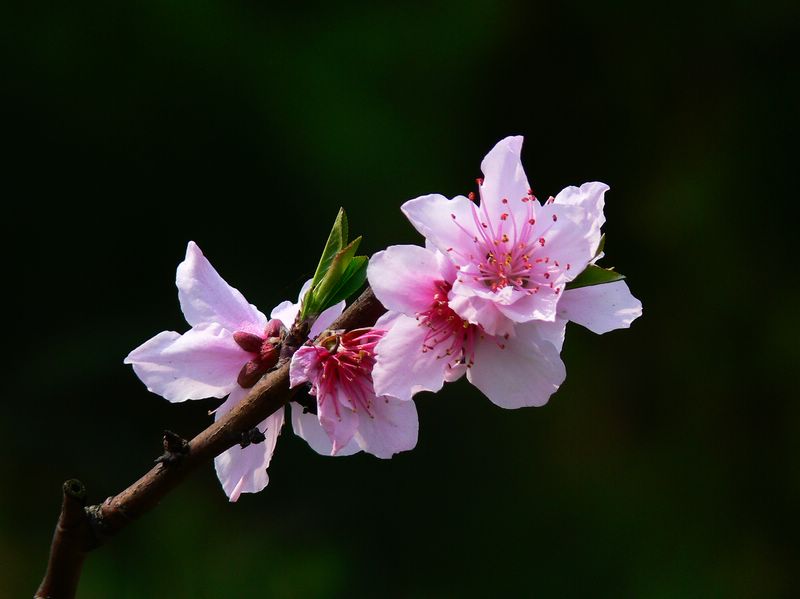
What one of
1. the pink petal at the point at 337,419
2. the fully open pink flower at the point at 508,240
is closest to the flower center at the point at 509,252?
the fully open pink flower at the point at 508,240

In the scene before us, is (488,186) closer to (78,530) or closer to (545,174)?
(78,530)

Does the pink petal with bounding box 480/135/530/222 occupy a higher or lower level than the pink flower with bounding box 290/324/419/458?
higher

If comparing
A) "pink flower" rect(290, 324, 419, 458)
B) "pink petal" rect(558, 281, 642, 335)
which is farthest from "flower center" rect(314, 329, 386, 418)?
"pink petal" rect(558, 281, 642, 335)

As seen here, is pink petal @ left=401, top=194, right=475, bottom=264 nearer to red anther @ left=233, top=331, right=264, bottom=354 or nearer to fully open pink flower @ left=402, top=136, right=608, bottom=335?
fully open pink flower @ left=402, top=136, right=608, bottom=335

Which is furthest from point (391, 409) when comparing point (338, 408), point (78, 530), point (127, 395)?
point (127, 395)

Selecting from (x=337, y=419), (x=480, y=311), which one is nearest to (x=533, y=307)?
(x=480, y=311)

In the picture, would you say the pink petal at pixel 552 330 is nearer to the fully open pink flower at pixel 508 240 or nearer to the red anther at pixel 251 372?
the fully open pink flower at pixel 508 240

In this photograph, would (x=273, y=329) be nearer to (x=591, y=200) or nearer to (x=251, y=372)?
(x=251, y=372)
